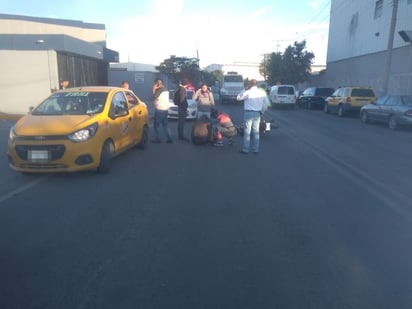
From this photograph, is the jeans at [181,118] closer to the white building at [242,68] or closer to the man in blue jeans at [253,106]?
the man in blue jeans at [253,106]

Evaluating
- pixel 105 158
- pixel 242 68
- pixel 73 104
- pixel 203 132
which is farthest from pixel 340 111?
pixel 242 68

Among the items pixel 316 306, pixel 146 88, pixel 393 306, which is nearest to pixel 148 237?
pixel 316 306

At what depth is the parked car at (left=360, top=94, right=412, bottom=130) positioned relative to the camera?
639 inches

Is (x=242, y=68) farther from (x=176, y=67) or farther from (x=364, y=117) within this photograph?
(x=364, y=117)

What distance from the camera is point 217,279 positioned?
3727mm

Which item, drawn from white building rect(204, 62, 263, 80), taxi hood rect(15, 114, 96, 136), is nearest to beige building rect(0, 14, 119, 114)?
taxi hood rect(15, 114, 96, 136)

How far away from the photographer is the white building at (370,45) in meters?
25.8

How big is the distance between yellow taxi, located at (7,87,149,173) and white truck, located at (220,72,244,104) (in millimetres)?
26131

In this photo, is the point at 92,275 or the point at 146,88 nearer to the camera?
the point at 92,275

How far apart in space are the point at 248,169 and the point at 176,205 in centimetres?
287

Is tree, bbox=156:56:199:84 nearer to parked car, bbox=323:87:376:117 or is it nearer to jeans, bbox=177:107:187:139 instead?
parked car, bbox=323:87:376:117

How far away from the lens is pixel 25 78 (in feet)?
66.3

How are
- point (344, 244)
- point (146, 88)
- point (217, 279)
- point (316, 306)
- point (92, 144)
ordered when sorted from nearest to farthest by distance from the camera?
point (316, 306) < point (217, 279) < point (344, 244) < point (92, 144) < point (146, 88)

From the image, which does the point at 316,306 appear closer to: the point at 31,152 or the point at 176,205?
the point at 176,205
